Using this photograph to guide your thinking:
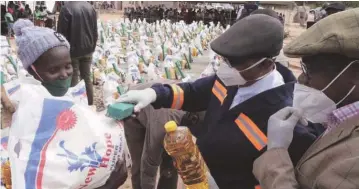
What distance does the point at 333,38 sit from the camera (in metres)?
1.09

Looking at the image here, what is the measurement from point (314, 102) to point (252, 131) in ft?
0.95

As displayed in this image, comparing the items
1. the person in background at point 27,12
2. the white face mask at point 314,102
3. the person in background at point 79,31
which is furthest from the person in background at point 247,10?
the person in background at point 27,12

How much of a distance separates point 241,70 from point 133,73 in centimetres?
358

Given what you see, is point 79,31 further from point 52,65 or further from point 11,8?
point 11,8

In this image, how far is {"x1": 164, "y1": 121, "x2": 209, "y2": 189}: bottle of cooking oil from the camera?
1852 millimetres

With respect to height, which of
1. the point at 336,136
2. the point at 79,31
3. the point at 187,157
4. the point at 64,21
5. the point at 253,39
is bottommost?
the point at 187,157

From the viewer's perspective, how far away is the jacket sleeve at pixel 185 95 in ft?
5.99

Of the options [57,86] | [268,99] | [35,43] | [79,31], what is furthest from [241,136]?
[79,31]

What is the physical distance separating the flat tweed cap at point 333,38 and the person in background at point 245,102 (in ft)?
0.93

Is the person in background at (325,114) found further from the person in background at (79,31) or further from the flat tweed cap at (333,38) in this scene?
the person in background at (79,31)

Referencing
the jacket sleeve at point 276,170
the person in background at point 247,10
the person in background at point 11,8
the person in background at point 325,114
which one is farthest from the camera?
the person in background at point 11,8

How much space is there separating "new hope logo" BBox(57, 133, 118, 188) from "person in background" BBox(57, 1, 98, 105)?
125 inches

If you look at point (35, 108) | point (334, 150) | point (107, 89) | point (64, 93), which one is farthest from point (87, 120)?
point (107, 89)

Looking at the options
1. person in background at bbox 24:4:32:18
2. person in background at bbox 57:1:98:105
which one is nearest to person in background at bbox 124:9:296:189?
person in background at bbox 57:1:98:105
